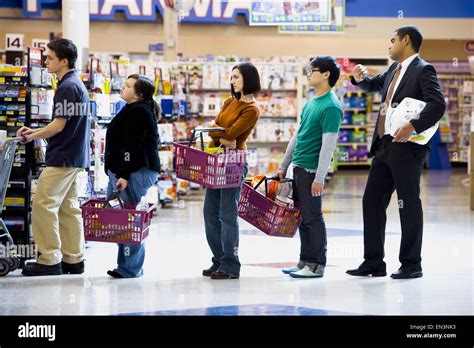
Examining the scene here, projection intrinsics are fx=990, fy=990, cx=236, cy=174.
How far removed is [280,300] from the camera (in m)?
6.16

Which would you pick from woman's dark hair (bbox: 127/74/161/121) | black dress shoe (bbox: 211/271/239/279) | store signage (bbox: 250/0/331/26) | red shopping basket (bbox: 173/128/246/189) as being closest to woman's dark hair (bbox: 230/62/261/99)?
red shopping basket (bbox: 173/128/246/189)

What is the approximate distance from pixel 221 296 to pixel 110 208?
A: 96 cm

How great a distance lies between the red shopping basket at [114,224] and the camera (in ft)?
21.5

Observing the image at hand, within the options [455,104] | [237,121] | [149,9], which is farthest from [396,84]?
[455,104]

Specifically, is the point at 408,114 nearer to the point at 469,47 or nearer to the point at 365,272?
the point at 365,272

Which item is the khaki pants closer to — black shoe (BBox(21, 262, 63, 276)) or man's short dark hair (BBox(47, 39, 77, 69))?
black shoe (BBox(21, 262, 63, 276))

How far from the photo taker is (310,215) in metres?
6.97

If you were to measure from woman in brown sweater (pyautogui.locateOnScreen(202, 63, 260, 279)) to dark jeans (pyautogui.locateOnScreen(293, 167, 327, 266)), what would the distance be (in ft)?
1.36

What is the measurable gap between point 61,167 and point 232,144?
122cm

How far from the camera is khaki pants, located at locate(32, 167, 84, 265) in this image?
22.7ft
